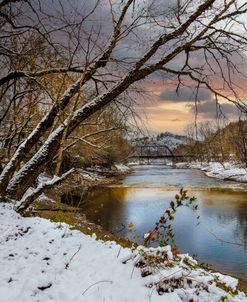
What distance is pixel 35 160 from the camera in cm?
640

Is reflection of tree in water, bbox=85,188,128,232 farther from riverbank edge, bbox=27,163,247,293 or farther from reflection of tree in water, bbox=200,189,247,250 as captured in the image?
reflection of tree in water, bbox=200,189,247,250

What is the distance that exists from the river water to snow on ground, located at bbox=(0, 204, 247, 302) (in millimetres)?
5506

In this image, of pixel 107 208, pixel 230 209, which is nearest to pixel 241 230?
pixel 230 209

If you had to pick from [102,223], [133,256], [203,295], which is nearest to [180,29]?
[133,256]

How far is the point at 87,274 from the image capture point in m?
4.26

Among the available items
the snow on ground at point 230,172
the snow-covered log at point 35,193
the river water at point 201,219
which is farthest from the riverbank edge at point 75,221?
the snow on ground at point 230,172

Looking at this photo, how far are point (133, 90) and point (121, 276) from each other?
157 inches

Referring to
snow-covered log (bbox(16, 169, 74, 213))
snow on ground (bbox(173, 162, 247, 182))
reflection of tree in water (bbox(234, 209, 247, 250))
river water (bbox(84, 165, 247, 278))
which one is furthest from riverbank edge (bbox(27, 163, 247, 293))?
snow on ground (bbox(173, 162, 247, 182))

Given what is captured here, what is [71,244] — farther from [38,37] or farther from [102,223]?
[102,223]

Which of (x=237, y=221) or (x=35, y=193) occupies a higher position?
(x=35, y=193)

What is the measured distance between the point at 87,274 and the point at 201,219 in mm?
17697

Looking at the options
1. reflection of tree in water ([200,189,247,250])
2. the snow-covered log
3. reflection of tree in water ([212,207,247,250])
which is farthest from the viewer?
reflection of tree in water ([200,189,247,250])

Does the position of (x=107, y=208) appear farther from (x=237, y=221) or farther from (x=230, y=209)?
(x=237, y=221)

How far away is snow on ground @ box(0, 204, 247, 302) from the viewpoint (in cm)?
391
